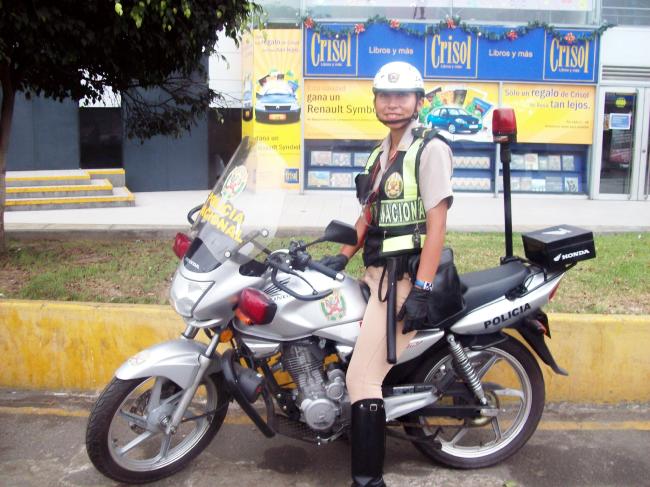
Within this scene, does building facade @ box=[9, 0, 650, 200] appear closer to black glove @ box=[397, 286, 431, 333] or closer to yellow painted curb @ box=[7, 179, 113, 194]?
yellow painted curb @ box=[7, 179, 113, 194]

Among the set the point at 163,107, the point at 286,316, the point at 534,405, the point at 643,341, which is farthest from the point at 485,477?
the point at 163,107

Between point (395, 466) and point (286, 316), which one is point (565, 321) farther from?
point (286, 316)

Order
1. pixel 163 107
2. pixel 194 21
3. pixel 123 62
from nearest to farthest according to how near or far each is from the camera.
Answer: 1. pixel 194 21
2. pixel 123 62
3. pixel 163 107

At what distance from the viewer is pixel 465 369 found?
3.48 meters

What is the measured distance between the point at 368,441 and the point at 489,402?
Result: 0.77 m

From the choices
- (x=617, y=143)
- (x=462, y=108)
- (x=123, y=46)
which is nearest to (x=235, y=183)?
(x=123, y=46)

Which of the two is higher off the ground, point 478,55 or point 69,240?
point 478,55

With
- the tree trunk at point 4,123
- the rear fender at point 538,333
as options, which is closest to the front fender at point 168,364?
the rear fender at point 538,333

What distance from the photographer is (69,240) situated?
7832 millimetres

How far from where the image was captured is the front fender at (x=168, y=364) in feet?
10.6

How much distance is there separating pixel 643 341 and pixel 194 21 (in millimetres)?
3986

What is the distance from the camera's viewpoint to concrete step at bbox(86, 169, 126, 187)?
43.8 feet

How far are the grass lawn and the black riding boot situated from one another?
55.2 inches

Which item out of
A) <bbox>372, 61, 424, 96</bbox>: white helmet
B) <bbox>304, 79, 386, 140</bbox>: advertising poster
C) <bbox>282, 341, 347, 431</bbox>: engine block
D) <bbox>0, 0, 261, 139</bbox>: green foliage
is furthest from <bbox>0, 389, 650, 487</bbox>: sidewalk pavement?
<bbox>304, 79, 386, 140</bbox>: advertising poster
